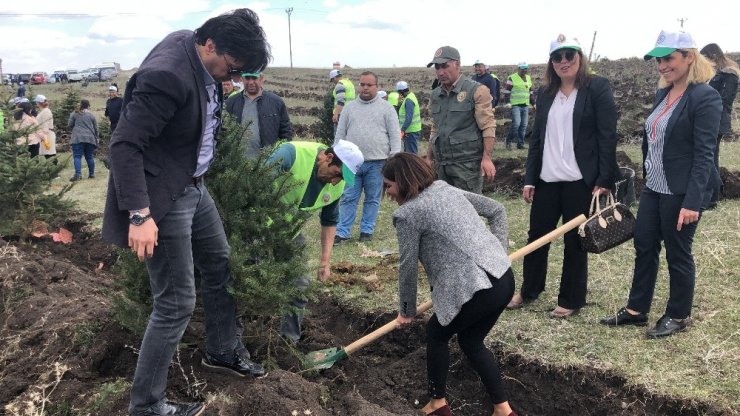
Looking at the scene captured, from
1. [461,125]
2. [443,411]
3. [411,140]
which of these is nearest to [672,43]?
[461,125]

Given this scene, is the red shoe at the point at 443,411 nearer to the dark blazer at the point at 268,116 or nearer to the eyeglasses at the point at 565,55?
the eyeglasses at the point at 565,55

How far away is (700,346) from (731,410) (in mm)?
773

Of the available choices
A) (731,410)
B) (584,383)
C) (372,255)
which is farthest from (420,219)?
(372,255)

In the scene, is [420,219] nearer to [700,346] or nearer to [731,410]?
[731,410]

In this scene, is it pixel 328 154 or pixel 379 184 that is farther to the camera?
pixel 379 184

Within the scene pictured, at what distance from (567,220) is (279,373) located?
263 centimetres

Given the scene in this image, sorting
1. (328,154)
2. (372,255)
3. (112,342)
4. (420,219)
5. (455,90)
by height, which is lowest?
(372,255)

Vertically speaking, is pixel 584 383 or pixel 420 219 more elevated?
pixel 420 219

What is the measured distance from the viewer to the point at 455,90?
5379 millimetres

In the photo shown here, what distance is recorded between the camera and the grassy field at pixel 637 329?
146 inches

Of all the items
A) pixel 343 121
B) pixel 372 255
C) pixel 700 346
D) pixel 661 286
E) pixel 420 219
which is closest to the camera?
pixel 420 219

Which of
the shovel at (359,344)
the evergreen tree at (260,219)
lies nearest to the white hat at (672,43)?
the shovel at (359,344)

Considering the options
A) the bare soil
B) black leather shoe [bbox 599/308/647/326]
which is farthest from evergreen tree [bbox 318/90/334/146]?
black leather shoe [bbox 599/308/647/326]

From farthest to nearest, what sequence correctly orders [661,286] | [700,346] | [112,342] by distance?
1. [661,286]
2. [700,346]
3. [112,342]
